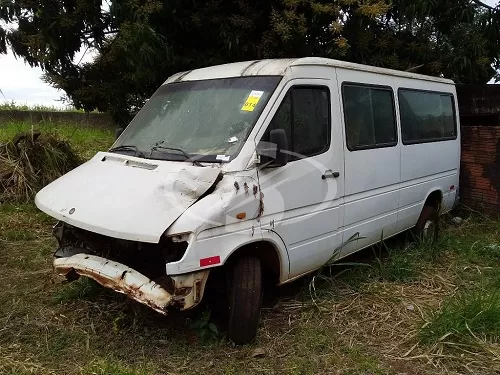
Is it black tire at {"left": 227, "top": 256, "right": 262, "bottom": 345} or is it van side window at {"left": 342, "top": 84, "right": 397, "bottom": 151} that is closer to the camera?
black tire at {"left": 227, "top": 256, "right": 262, "bottom": 345}

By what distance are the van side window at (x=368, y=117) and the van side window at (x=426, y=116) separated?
1.00 ft

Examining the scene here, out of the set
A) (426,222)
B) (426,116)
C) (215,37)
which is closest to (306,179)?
(426,116)

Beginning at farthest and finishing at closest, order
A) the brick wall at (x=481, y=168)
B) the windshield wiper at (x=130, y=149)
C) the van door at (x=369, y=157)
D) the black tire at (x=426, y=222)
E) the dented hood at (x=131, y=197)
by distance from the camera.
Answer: the brick wall at (x=481, y=168) < the black tire at (x=426, y=222) < the van door at (x=369, y=157) < the windshield wiper at (x=130, y=149) < the dented hood at (x=131, y=197)

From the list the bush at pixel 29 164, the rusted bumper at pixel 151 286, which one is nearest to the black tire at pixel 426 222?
the rusted bumper at pixel 151 286

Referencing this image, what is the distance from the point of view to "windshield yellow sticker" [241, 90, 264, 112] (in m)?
3.86

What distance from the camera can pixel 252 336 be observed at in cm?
363

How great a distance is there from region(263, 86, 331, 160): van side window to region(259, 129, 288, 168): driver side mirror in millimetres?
181

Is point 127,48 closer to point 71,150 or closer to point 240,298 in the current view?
point 71,150

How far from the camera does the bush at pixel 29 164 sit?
7461mm

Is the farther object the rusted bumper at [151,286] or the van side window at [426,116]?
the van side window at [426,116]

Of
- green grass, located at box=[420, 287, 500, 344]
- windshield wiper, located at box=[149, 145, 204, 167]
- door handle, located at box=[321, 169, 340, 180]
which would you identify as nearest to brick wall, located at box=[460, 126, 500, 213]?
green grass, located at box=[420, 287, 500, 344]

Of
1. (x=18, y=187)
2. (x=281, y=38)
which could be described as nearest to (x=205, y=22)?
(x=281, y=38)

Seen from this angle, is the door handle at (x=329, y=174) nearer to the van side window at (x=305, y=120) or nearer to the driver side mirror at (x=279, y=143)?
the van side window at (x=305, y=120)

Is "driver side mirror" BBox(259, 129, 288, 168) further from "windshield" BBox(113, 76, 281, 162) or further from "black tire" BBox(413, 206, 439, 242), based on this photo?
"black tire" BBox(413, 206, 439, 242)
